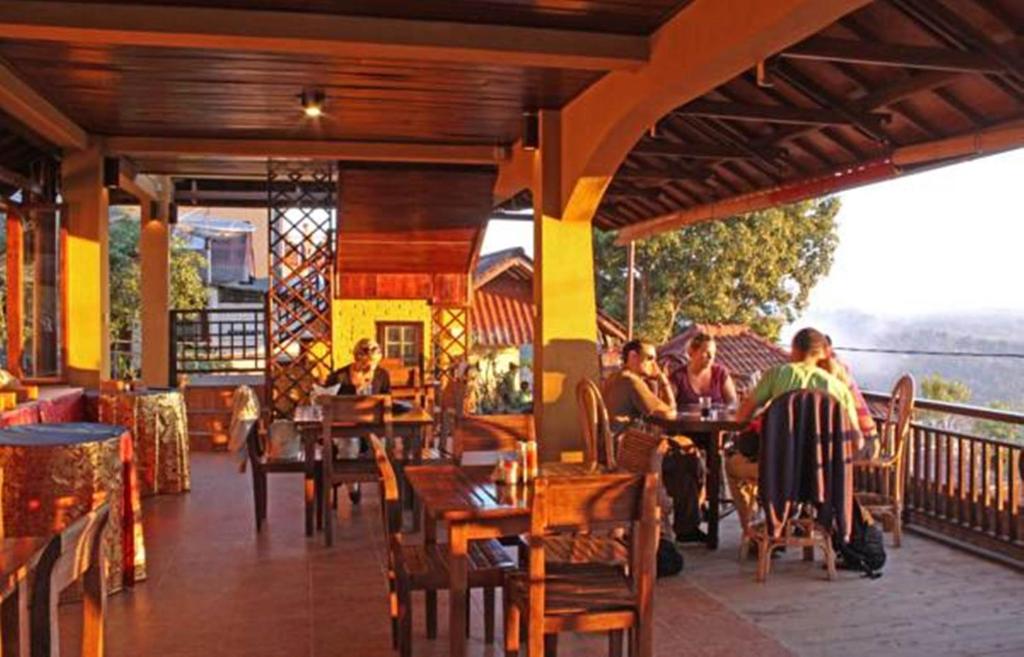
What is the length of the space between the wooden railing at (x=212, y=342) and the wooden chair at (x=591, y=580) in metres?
8.88

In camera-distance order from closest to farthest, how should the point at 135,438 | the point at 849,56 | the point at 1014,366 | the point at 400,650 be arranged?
the point at 400,650 → the point at 849,56 → the point at 135,438 → the point at 1014,366

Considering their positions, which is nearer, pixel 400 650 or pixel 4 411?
pixel 400 650

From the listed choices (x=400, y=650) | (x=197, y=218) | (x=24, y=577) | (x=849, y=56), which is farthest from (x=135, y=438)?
(x=197, y=218)

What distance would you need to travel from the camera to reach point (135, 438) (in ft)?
23.2

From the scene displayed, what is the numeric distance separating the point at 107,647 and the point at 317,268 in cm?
772

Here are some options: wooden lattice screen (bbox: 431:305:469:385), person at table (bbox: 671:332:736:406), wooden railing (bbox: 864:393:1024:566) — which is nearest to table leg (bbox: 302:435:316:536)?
person at table (bbox: 671:332:736:406)

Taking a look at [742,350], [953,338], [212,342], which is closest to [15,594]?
[212,342]

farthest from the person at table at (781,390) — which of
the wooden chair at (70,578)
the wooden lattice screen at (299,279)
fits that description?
the wooden lattice screen at (299,279)

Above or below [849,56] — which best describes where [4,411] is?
below

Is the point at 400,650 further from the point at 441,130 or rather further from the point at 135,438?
the point at 441,130

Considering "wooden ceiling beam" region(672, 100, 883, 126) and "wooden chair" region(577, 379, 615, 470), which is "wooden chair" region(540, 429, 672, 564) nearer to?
"wooden chair" region(577, 379, 615, 470)

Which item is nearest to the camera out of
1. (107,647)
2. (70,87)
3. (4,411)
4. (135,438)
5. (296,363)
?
(107,647)

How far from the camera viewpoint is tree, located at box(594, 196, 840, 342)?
1833 centimetres

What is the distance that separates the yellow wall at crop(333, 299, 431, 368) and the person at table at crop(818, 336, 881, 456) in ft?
21.9
